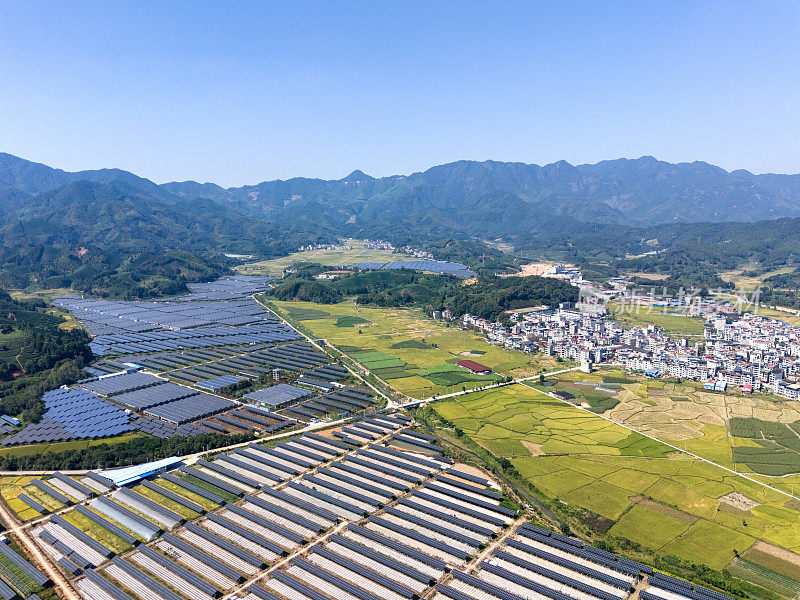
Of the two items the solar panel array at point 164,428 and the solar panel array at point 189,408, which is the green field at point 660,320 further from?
the solar panel array at point 164,428

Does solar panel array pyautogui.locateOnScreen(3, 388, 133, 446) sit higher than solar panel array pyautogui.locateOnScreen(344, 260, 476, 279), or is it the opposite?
solar panel array pyautogui.locateOnScreen(344, 260, 476, 279)

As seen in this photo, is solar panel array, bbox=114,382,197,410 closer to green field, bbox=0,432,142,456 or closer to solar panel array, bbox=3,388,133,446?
solar panel array, bbox=3,388,133,446

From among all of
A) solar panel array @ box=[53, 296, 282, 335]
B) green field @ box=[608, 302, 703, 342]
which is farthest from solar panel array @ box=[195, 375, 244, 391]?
green field @ box=[608, 302, 703, 342]

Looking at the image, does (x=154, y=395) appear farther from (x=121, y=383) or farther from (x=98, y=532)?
(x=98, y=532)

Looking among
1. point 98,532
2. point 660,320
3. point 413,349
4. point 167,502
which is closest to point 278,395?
point 167,502

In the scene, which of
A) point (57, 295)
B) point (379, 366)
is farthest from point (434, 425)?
point (57, 295)
